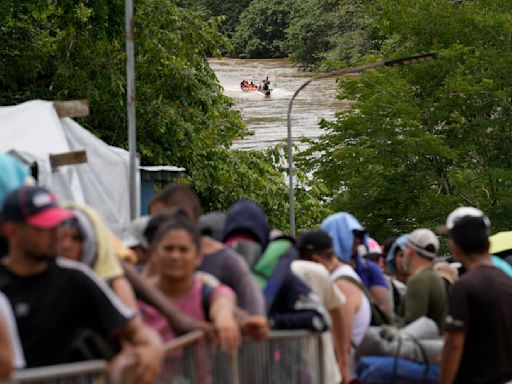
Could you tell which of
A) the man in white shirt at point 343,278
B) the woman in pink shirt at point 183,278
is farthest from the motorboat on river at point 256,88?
the woman in pink shirt at point 183,278

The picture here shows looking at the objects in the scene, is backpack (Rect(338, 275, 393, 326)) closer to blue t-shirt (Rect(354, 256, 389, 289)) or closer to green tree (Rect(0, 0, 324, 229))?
blue t-shirt (Rect(354, 256, 389, 289))

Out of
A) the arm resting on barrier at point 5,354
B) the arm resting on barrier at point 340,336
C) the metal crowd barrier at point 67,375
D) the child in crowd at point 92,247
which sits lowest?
the arm resting on barrier at point 340,336

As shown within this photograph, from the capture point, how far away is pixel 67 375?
13.0 ft

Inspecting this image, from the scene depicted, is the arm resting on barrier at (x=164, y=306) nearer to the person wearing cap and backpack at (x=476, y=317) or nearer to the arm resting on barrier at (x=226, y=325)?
the arm resting on barrier at (x=226, y=325)

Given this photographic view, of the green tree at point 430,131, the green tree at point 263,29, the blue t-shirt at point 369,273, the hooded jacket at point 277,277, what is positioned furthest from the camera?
the green tree at point 263,29

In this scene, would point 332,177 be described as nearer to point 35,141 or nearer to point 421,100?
point 421,100

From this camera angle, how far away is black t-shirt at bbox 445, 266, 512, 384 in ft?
18.7

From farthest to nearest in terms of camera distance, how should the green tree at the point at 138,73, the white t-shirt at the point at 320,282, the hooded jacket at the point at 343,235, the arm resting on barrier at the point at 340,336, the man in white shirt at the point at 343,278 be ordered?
the green tree at the point at 138,73, the hooded jacket at the point at 343,235, the man in white shirt at the point at 343,278, the arm resting on barrier at the point at 340,336, the white t-shirt at the point at 320,282

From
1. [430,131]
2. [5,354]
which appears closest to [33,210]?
Result: [5,354]

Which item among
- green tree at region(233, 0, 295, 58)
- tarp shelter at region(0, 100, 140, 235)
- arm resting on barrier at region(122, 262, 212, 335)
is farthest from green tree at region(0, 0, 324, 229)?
green tree at region(233, 0, 295, 58)

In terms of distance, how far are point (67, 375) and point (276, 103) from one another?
64.7 meters

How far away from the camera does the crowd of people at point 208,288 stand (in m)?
4.36

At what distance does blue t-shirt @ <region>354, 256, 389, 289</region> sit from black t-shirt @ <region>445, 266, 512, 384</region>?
1898mm

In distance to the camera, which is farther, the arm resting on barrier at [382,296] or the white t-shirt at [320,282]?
the arm resting on barrier at [382,296]
